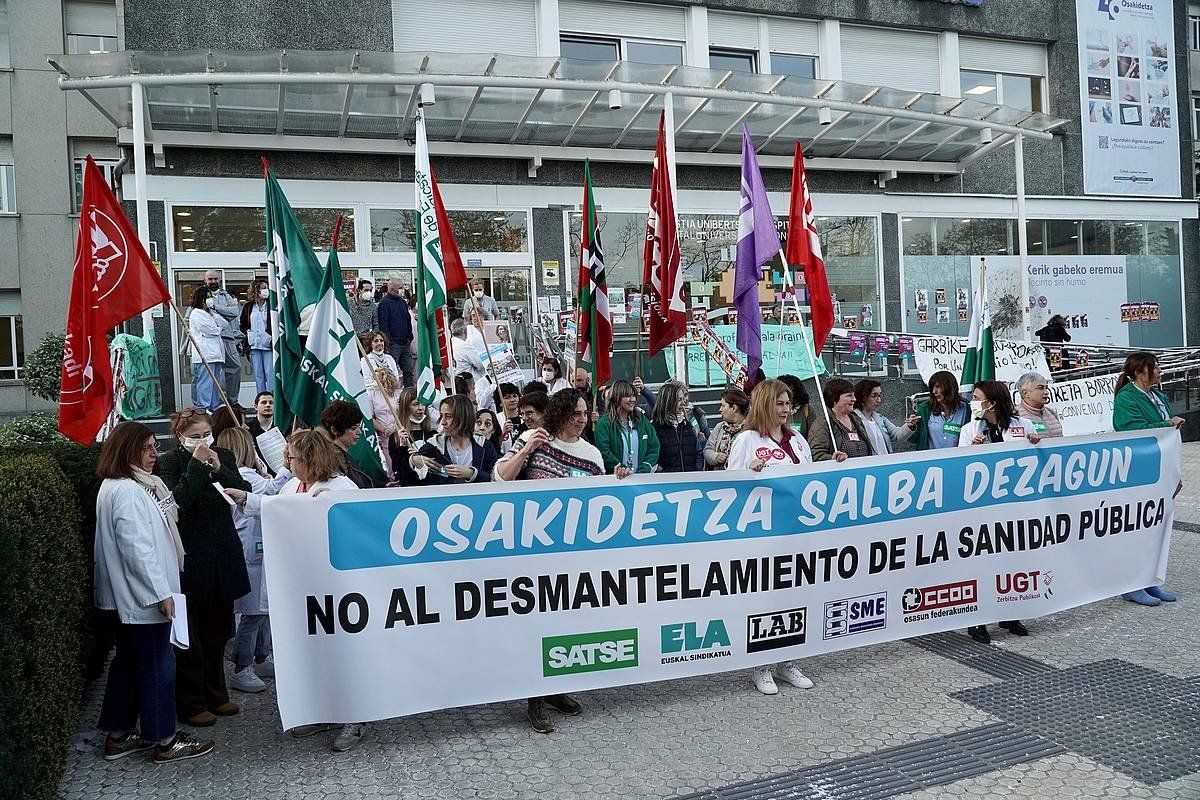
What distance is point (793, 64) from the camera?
73.8 feet

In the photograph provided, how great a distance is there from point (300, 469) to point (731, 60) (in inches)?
749

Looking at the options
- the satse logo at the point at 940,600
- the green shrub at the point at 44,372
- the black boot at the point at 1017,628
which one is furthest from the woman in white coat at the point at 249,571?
the green shrub at the point at 44,372

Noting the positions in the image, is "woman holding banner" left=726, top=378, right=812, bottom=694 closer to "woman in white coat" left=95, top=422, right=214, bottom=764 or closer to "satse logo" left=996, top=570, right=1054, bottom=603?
"satse logo" left=996, top=570, right=1054, bottom=603

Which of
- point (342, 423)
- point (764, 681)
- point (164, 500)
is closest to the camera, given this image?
point (164, 500)

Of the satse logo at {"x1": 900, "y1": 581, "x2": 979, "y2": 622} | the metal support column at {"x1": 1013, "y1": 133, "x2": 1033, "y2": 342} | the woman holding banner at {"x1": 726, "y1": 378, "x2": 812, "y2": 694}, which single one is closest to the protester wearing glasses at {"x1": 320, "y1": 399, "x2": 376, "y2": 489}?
the woman holding banner at {"x1": 726, "y1": 378, "x2": 812, "y2": 694}

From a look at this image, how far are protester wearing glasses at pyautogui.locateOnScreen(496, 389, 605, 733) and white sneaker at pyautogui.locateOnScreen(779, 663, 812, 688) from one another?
130 centimetres

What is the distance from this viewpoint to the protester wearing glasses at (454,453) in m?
6.95

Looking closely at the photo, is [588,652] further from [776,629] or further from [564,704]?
[776,629]

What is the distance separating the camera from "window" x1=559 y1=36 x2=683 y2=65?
2044 centimetres

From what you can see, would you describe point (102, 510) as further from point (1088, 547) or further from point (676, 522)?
point (1088, 547)

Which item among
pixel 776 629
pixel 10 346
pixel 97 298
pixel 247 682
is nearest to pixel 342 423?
pixel 247 682

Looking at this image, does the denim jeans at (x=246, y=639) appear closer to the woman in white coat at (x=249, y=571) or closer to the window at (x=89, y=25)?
the woman in white coat at (x=249, y=571)

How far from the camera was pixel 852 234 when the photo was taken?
2208cm

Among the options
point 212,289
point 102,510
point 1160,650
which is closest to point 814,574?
point 1160,650
